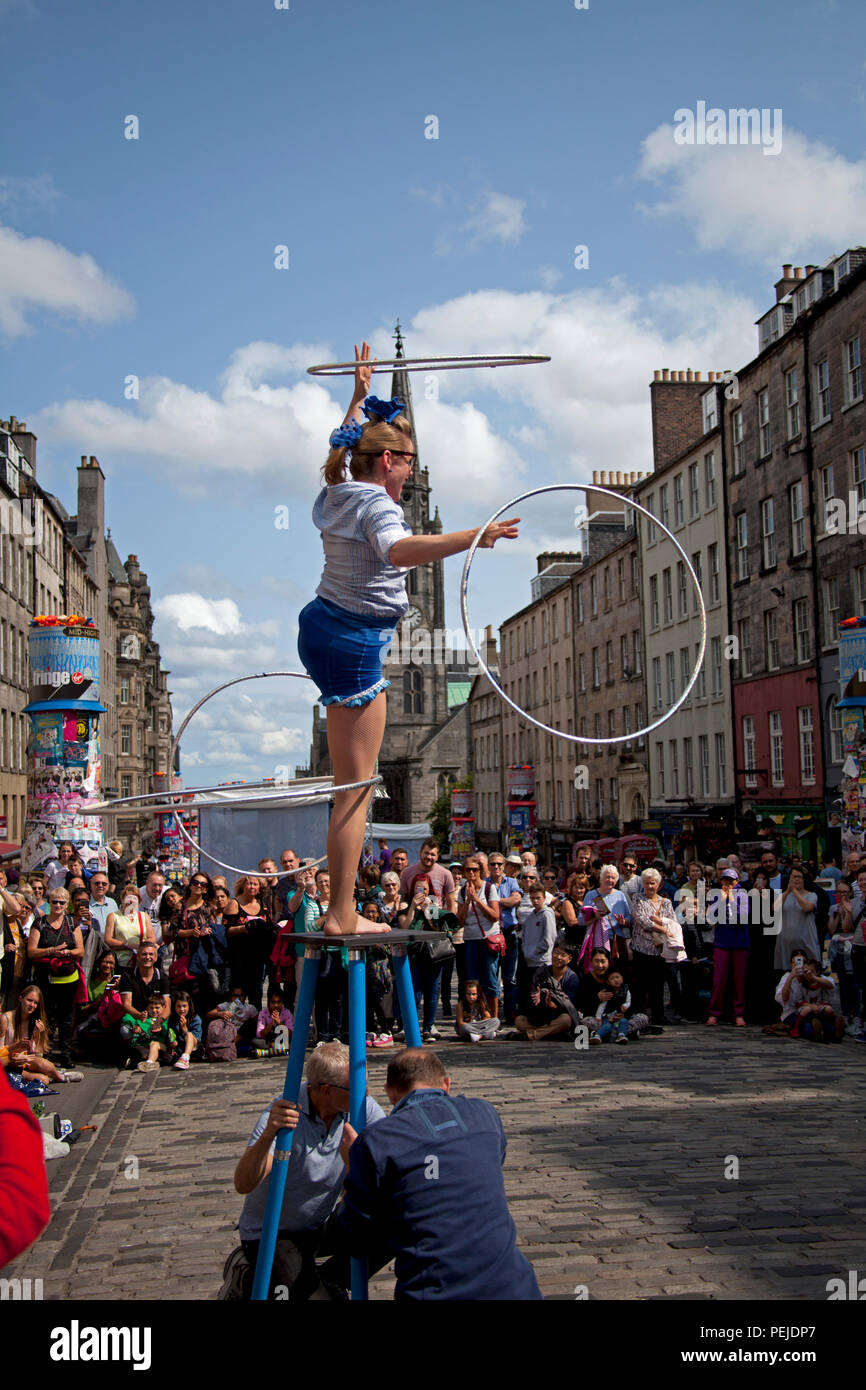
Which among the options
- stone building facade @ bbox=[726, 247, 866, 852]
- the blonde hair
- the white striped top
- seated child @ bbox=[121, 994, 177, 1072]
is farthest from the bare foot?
stone building facade @ bbox=[726, 247, 866, 852]

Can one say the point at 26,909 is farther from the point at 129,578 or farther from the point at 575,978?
the point at 129,578

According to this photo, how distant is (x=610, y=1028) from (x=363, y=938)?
9953 mm

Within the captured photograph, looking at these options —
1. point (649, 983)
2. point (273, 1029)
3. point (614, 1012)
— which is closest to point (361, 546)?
point (273, 1029)

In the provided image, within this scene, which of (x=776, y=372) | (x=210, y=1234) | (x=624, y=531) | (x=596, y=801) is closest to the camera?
(x=210, y=1234)

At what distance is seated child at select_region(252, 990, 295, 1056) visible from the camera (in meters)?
14.0

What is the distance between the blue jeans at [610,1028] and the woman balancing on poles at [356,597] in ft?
31.4

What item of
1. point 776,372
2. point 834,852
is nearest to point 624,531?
point 776,372

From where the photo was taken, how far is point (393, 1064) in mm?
4516

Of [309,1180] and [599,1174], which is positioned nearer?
[309,1180]

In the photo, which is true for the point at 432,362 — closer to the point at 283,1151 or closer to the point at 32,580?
the point at 283,1151

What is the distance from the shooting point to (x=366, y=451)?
5062mm

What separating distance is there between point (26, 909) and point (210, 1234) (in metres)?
6.78

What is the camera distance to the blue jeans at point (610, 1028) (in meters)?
14.1

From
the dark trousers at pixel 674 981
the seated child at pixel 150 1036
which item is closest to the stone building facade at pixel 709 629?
the dark trousers at pixel 674 981
